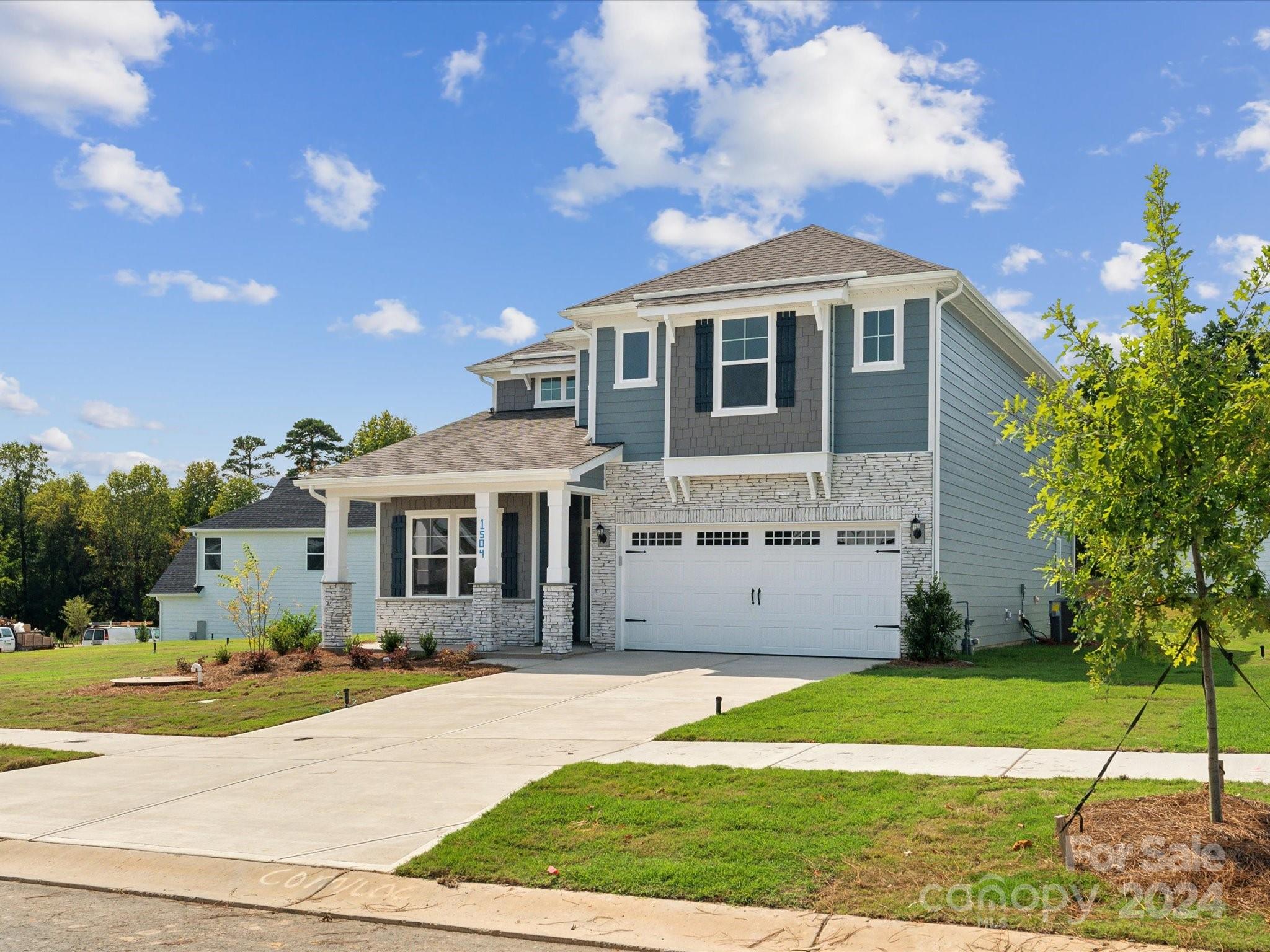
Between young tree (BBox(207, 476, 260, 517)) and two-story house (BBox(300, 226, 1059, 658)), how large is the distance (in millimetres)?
44990

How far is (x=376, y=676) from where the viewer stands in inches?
668

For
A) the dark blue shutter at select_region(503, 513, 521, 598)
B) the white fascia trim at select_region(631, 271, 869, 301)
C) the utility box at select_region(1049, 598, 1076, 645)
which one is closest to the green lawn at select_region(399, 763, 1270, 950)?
the white fascia trim at select_region(631, 271, 869, 301)

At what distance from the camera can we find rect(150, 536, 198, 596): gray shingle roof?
134 ft

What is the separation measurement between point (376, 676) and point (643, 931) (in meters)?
11.8

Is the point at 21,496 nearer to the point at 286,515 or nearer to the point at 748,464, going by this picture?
the point at 286,515

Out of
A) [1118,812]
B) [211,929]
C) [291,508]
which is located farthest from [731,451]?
[291,508]

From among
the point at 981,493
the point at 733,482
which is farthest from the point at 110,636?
the point at 981,493

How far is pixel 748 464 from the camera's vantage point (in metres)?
19.5

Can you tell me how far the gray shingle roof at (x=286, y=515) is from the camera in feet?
Result: 125

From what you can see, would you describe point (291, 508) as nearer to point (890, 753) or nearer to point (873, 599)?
point (873, 599)

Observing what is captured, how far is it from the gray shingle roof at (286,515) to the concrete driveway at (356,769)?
22797 millimetres

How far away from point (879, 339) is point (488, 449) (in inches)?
315

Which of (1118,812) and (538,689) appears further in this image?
(538,689)

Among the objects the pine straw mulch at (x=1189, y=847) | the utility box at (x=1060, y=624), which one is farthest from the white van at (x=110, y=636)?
the pine straw mulch at (x=1189, y=847)
